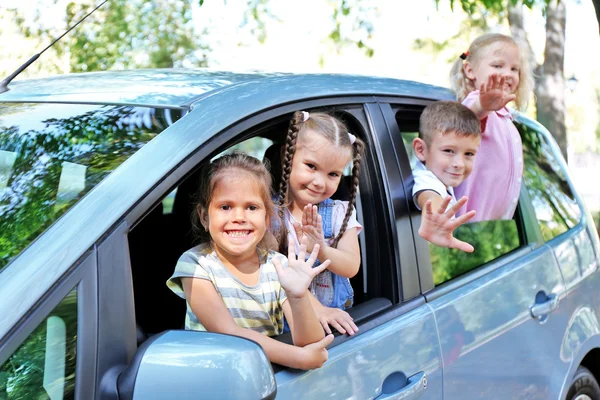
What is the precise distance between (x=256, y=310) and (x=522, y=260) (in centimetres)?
134

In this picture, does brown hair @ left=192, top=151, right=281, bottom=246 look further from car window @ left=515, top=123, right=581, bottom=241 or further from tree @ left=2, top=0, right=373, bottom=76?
tree @ left=2, top=0, right=373, bottom=76

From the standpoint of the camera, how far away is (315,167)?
99.7 inches

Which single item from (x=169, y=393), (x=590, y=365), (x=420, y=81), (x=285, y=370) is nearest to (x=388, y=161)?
(x=420, y=81)

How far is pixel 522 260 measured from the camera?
10.1 feet

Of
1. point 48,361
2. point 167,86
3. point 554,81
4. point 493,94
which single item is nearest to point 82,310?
point 48,361

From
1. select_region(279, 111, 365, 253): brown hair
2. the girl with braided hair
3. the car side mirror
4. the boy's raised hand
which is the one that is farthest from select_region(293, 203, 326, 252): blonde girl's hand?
the car side mirror

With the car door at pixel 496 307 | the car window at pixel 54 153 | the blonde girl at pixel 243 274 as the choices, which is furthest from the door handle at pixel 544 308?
the car window at pixel 54 153

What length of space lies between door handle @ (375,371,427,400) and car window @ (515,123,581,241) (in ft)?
4.31

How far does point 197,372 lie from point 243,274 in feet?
2.20

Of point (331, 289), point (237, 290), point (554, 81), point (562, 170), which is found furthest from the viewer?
point (554, 81)

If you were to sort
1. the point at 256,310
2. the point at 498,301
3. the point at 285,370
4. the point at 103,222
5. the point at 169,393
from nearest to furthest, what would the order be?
the point at 169,393, the point at 103,222, the point at 285,370, the point at 256,310, the point at 498,301

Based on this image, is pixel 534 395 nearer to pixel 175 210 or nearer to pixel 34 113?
pixel 175 210

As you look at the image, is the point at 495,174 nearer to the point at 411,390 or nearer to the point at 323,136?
the point at 323,136

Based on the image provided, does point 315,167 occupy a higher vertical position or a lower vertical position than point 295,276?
higher
